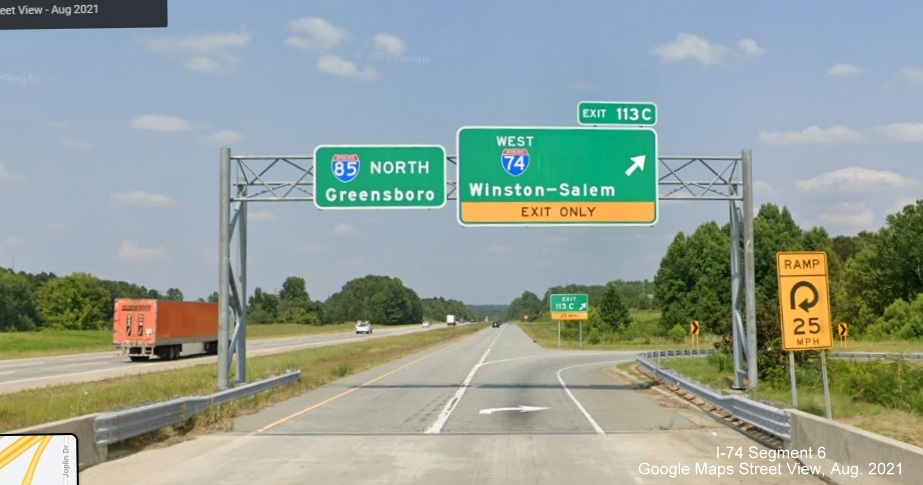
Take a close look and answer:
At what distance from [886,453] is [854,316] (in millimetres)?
98747

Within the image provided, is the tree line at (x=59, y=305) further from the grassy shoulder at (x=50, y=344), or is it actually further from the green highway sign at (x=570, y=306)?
the green highway sign at (x=570, y=306)

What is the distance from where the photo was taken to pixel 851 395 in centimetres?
2319

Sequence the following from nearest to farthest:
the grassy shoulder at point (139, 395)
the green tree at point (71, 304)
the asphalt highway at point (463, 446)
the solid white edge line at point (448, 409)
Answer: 1. the asphalt highway at point (463, 446)
2. the solid white edge line at point (448, 409)
3. the grassy shoulder at point (139, 395)
4. the green tree at point (71, 304)

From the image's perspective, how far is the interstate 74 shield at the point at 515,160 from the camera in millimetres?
24891

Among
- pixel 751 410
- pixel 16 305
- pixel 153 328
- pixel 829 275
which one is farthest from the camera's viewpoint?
pixel 16 305

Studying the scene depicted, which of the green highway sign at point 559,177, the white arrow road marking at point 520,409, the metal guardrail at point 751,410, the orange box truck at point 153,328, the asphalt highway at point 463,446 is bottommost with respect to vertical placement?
the white arrow road marking at point 520,409

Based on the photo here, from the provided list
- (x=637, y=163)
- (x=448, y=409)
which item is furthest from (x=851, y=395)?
(x=448, y=409)

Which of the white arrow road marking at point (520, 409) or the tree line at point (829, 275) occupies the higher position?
the tree line at point (829, 275)

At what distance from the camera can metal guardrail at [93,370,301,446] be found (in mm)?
12984

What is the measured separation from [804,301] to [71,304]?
12699 cm

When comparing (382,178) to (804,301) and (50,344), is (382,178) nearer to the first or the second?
(804,301)

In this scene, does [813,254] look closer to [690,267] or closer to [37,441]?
[37,441]

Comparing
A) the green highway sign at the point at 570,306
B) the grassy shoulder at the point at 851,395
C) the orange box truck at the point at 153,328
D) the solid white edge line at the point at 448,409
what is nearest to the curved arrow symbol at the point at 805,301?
the grassy shoulder at the point at 851,395

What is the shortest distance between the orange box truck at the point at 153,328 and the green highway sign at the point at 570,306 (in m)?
37.0
